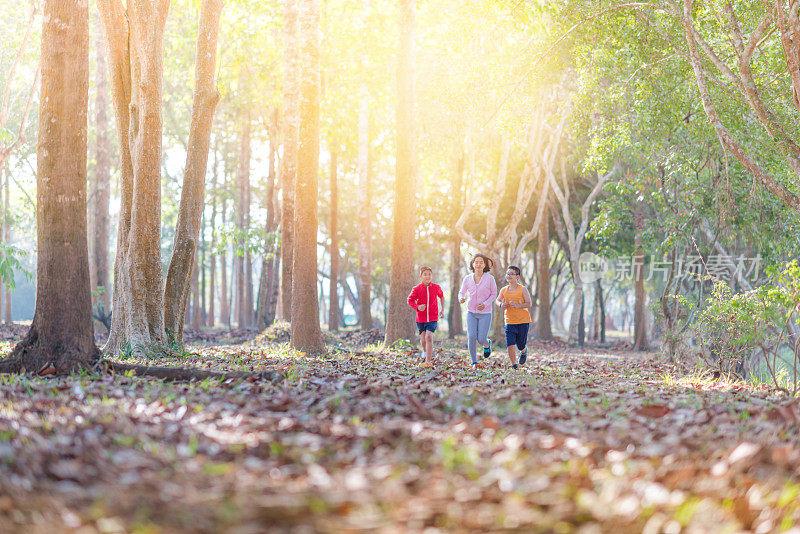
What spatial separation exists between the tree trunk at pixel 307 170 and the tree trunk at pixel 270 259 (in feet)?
35.4

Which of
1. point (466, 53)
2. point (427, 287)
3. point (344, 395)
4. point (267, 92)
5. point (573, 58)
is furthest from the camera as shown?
point (267, 92)

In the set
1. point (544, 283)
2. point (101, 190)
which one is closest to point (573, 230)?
point (544, 283)

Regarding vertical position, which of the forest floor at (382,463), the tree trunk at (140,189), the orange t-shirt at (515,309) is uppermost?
the tree trunk at (140,189)

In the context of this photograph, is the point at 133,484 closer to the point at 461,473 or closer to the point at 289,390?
the point at 461,473

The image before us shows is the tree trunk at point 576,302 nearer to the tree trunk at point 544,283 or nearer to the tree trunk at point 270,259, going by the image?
the tree trunk at point 544,283

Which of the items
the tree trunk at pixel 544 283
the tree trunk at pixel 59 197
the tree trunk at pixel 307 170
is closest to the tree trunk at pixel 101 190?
the tree trunk at pixel 307 170

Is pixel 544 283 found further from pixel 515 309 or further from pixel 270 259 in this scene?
pixel 515 309

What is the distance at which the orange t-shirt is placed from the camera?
40.7 ft

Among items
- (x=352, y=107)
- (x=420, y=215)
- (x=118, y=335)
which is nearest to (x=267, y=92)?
(x=352, y=107)

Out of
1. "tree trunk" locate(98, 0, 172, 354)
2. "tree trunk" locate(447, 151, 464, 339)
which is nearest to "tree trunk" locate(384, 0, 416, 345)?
"tree trunk" locate(98, 0, 172, 354)

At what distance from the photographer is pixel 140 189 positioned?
470 inches

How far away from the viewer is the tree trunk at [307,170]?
13734 mm

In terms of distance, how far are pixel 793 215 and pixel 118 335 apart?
14647 millimetres

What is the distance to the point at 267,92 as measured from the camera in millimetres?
29906
